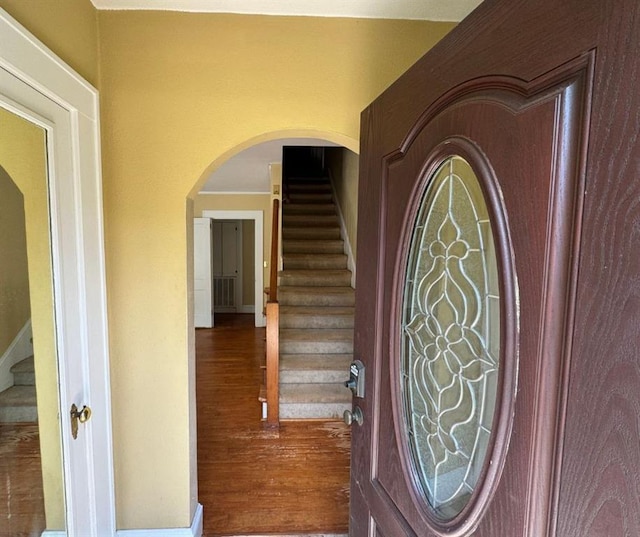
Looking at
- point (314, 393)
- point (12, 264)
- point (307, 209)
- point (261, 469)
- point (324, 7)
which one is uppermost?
point (324, 7)

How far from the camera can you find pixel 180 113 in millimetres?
1558

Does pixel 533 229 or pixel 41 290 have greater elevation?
pixel 533 229

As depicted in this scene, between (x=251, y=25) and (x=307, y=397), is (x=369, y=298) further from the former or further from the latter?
(x=307, y=397)

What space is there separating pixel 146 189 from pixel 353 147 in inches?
34.8

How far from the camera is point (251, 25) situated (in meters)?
1.53

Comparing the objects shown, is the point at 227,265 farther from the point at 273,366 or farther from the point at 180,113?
the point at 180,113

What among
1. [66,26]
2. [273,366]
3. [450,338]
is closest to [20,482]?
[450,338]

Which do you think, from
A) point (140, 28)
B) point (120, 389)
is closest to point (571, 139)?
point (140, 28)

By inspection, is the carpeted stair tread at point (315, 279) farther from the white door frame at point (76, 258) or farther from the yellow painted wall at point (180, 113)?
the white door frame at point (76, 258)

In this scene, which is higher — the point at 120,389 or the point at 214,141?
the point at 214,141

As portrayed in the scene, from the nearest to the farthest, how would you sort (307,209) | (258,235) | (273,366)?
(273,366) < (307,209) < (258,235)

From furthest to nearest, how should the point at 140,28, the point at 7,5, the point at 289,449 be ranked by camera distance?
the point at 289,449 < the point at 140,28 < the point at 7,5

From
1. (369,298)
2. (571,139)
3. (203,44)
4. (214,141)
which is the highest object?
(203,44)

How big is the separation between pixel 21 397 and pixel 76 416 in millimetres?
226
